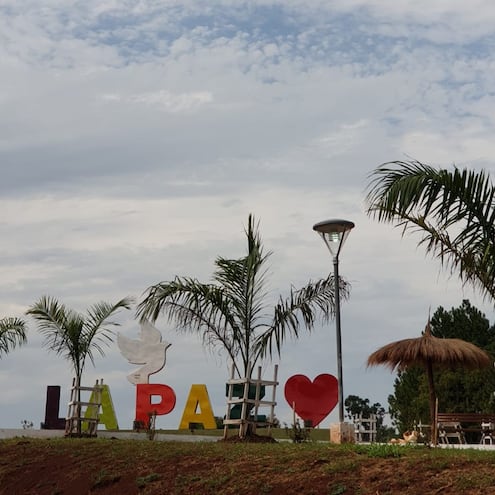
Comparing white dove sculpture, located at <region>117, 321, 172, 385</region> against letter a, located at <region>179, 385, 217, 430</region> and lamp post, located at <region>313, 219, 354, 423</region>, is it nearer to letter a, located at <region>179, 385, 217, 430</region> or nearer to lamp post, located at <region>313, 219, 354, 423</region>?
letter a, located at <region>179, 385, 217, 430</region>

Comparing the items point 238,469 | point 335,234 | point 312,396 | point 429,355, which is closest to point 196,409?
point 312,396

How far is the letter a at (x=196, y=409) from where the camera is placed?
2842 cm

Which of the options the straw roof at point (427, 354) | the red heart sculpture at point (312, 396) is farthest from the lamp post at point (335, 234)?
the red heart sculpture at point (312, 396)

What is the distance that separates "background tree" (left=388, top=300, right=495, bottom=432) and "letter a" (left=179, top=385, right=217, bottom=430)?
27.7ft

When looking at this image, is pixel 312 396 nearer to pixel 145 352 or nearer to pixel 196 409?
pixel 196 409

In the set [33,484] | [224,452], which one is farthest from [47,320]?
[224,452]

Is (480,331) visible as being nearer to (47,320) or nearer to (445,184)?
(47,320)

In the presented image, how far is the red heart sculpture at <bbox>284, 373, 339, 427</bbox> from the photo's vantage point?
978 inches

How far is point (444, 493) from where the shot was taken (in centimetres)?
1169

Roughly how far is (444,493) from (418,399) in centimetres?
2193

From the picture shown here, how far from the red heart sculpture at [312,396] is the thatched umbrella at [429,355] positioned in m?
3.85

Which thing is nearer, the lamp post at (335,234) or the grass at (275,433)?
the lamp post at (335,234)

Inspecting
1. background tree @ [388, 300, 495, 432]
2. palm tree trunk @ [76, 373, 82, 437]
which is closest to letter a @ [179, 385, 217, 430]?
palm tree trunk @ [76, 373, 82, 437]

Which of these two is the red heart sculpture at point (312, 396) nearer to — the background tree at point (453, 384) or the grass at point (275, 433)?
the grass at point (275, 433)
